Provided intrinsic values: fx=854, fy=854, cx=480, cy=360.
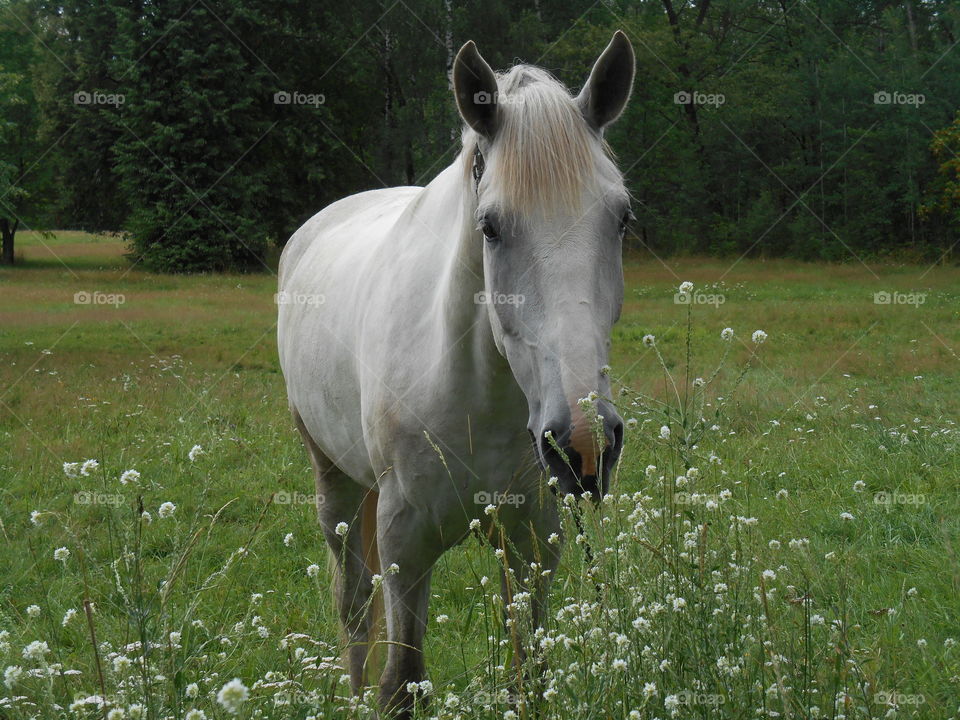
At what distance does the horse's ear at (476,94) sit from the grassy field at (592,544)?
95 cm

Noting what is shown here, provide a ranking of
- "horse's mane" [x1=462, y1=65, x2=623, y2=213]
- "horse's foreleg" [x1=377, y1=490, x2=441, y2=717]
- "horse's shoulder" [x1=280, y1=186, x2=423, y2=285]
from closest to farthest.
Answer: "horse's mane" [x1=462, y1=65, x2=623, y2=213], "horse's foreleg" [x1=377, y1=490, x2=441, y2=717], "horse's shoulder" [x1=280, y1=186, x2=423, y2=285]

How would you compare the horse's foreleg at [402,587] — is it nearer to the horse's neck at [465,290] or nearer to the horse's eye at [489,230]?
the horse's neck at [465,290]

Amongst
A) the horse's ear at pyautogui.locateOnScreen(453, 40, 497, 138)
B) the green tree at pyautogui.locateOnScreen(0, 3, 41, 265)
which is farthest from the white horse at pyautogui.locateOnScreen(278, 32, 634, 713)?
the green tree at pyautogui.locateOnScreen(0, 3, 41, 265)

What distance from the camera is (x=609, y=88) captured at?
104 inches

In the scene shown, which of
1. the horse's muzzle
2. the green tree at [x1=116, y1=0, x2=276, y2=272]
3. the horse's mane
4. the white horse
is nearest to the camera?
the horse's muzzle

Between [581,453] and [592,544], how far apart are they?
0.25m

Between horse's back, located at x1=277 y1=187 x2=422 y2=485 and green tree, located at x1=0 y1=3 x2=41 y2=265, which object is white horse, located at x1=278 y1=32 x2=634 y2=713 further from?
green tree, located at x1=0 y1=3 x2=41 y2=265

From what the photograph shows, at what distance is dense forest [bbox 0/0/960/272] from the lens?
2795 centimetres

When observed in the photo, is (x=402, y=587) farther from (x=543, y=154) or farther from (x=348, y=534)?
(x=543, y=154)

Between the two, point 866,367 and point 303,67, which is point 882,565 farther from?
Result: point 303,67

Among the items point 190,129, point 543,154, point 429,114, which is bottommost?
point 543,154

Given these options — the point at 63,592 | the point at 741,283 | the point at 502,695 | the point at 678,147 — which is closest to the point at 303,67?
the point at 678,147

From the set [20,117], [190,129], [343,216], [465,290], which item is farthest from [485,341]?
[20,117]

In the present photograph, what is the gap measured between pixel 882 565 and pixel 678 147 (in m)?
33.5
